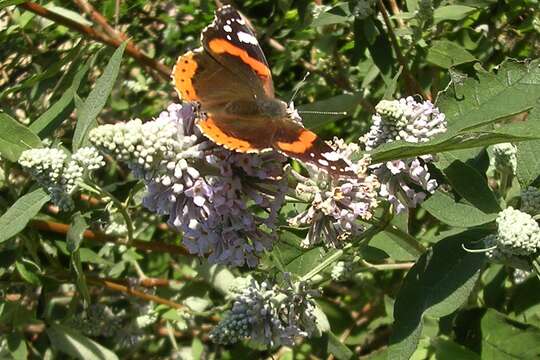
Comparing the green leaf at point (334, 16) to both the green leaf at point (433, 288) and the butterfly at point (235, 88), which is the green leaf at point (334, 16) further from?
the green leaf at point (433, 288)

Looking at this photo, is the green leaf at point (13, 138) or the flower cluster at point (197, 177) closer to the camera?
the flower cluster at point (197, 177)

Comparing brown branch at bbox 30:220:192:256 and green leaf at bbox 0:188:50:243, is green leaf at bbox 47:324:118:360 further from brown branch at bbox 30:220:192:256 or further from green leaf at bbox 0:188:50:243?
green leaf at bbox 0:188:50:243

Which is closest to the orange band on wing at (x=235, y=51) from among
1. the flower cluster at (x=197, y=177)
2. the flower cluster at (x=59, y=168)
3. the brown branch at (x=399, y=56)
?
the flower cluster at (x=197, y=177)

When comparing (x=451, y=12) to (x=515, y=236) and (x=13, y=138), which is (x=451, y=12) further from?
(x=13, y=138)

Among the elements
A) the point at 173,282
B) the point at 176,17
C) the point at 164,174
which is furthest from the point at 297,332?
the point at 176,17

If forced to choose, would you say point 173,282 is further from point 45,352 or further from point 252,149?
point 252,149

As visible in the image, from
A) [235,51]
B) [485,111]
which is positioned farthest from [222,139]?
[485,111]
